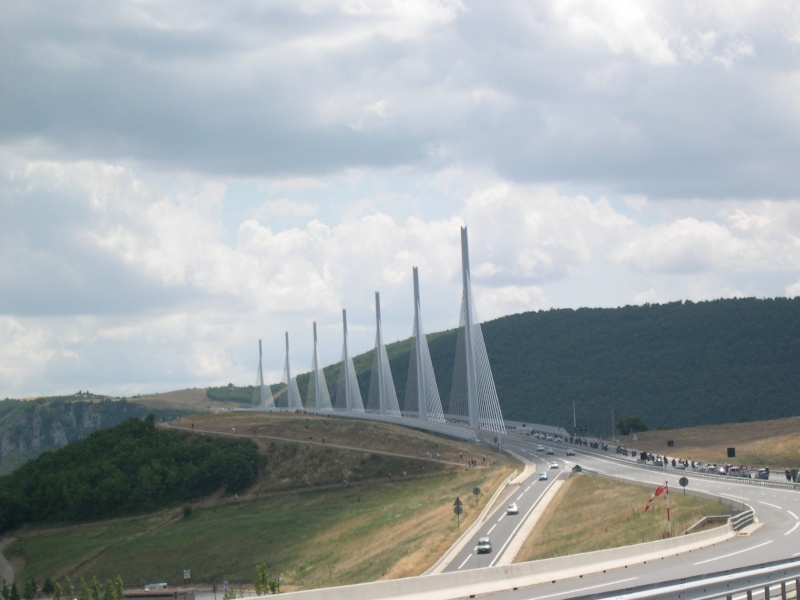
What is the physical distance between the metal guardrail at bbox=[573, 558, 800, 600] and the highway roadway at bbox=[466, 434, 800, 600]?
10.1 feet

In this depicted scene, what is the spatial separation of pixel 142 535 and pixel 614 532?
5573cm

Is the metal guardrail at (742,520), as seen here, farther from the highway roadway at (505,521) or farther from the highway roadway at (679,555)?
the highway roadway at (505,521)

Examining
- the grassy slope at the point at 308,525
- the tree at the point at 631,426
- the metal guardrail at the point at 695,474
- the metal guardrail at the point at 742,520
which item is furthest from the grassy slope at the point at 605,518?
the tree at the point at 631,426

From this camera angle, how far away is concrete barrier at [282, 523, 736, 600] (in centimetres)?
2166

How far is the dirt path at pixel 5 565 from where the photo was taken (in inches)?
3505

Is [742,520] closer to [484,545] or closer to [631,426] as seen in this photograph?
[484,545]

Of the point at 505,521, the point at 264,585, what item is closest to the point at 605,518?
the point at 505,521

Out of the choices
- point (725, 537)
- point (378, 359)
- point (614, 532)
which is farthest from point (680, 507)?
point (378, 359)

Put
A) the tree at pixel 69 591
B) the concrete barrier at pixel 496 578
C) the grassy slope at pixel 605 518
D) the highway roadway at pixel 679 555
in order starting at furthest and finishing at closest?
the tree at pixel 69 591 → the grassy slope at pixel 605 518 → the highway roadway at pixel 679 555 → the concrete barrier at pixel 496 578

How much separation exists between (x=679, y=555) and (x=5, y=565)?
74334mm

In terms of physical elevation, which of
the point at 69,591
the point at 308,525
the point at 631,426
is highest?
the point at 631,426

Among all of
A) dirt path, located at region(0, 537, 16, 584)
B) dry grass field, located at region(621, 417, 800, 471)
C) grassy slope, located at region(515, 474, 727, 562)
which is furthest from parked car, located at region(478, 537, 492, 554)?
dirt path, located at region(0, 537, 16, 584)

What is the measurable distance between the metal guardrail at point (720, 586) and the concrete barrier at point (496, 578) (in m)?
5.08

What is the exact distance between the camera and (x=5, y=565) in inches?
3686
